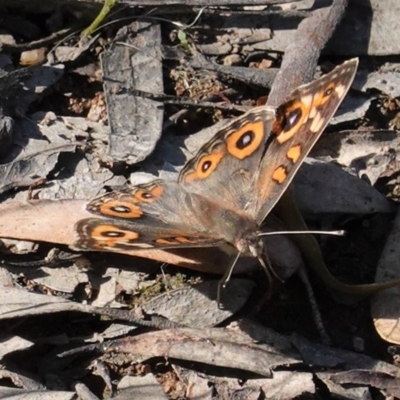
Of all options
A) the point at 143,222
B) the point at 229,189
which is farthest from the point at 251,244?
the point at 143,222

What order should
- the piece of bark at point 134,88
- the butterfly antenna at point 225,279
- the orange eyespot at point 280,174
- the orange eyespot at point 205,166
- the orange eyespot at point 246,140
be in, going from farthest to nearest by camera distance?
the piece of bark at point 134,88
the orange eyespot at point 205,166
the orange eyespot at point 246,140
the butterfly antenna at point 225,279
the orange eyespot at point 280,174

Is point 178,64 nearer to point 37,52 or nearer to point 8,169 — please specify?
point 37,52

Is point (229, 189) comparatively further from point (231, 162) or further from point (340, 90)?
point (340, 90)

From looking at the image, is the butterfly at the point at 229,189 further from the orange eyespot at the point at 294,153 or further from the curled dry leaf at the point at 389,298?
the curled dry leaf at the point at 389,298

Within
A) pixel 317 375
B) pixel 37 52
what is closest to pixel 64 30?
pixel 37 52

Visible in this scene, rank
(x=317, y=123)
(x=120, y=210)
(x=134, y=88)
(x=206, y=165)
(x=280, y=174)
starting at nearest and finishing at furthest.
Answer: (x=317, y=123), (x=280, y=174), (x=120, y=210), (x=206, y=165), (x=134, y=88)

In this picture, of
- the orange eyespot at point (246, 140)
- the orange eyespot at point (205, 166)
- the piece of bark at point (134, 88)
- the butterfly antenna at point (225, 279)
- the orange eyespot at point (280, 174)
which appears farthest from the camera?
the piece of bark at point (134, 88)

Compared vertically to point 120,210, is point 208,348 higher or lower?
lower

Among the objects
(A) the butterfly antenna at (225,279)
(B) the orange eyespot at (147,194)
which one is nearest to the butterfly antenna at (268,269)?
(A) the butterfly antenna at (225,279)
